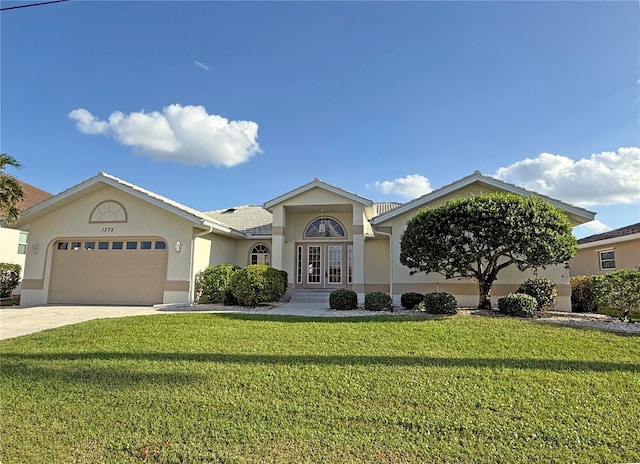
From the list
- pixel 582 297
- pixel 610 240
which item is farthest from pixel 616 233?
pixel 582 297

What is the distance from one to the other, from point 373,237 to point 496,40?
9.07 meters

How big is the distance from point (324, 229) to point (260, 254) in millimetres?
3777

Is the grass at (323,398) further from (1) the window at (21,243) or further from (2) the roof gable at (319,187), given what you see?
(1) the window at (21,243)

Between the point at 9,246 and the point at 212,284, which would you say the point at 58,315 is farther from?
the point at 9,246

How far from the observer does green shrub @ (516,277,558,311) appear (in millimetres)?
11258

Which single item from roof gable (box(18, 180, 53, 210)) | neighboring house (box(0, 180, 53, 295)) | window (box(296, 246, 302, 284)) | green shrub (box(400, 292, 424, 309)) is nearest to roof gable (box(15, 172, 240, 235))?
window (box(296, 246, 302, 284))

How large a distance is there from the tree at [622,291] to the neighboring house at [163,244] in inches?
114

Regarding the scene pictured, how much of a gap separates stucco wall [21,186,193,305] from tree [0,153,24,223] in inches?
67.9

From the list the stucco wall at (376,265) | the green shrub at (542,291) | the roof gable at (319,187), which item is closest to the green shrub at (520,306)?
the green shrub at (542,291)

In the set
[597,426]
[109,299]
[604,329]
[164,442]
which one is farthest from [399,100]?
[109,299]

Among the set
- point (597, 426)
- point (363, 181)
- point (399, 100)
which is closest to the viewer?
point (597, 426)

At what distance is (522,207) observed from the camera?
10016 mm

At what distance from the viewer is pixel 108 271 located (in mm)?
14914

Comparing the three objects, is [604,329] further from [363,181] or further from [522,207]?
[363,181]
